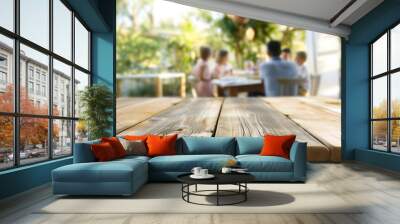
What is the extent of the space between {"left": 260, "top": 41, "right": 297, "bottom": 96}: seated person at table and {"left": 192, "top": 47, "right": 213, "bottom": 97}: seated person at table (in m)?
1.77

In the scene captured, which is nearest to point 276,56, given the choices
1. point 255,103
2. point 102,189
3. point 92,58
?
point 255,103

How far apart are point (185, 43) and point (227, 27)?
11.8 ft

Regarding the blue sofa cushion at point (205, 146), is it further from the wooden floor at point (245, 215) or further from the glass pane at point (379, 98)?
the glass pane at point (379, 98)

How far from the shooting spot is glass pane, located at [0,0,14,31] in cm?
457

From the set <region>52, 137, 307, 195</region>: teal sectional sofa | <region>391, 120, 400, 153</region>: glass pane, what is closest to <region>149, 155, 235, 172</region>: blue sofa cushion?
<region>52, 137, 307, 195</region>: teal sectional sofa

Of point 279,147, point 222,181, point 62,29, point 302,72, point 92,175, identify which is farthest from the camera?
point 302,72

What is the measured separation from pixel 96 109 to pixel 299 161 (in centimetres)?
326

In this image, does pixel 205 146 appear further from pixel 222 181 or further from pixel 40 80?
pixel 40 80

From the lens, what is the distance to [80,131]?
7359 mm

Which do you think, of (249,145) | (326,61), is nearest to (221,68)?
(326,61)

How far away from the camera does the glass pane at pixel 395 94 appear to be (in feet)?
22.9

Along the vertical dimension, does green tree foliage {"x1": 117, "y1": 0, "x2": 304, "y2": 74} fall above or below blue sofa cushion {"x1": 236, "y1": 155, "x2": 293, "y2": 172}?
above

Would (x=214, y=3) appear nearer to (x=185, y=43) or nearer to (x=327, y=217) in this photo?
(x=327, y=217)

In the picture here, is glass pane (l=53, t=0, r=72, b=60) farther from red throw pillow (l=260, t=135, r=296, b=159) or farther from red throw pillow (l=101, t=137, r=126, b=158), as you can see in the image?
red throw pillow (l=260, t=135, r=296, b=159)
